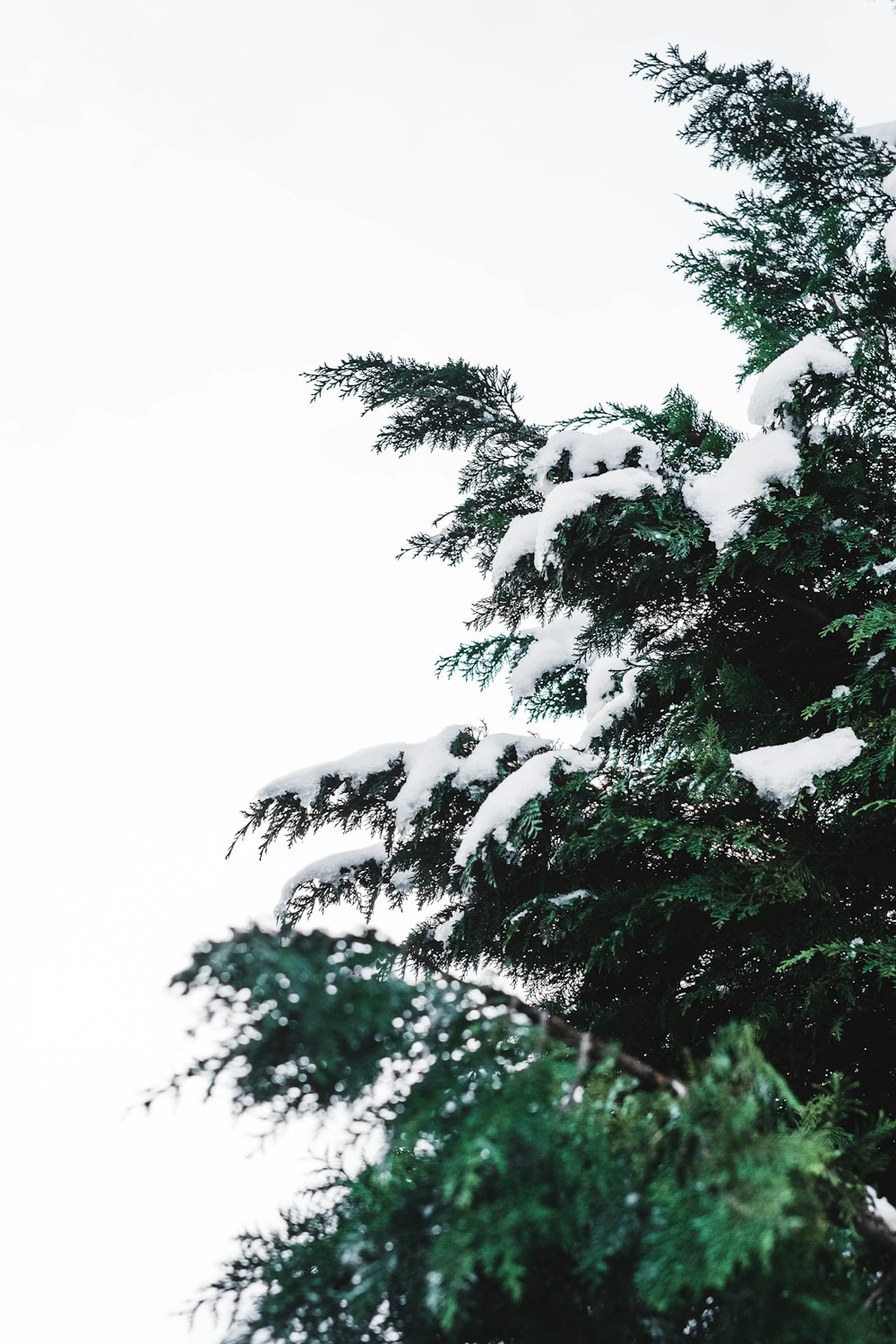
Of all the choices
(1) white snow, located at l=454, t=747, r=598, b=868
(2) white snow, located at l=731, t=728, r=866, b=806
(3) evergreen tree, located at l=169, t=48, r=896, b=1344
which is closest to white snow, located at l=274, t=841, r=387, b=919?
(3) evergreen tree, located at l=169, t=48, r=896, b=1344

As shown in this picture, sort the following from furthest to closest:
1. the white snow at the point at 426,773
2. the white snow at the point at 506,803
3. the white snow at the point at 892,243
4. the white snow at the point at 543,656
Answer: the white snow at the point at 543,656
the white snow at the point at 892,243
the white snow at the point at 426,773
the white snow at the point at 506,803

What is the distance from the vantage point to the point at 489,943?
13.6 ft

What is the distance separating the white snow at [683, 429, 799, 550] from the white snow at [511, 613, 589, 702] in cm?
142

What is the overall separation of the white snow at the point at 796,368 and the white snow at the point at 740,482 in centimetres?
15

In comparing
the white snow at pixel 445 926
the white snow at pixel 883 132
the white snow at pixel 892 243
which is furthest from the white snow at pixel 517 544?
the white snow at pixel 883 132

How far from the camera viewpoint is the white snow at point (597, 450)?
3992mm

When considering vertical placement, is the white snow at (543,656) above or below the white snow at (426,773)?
above

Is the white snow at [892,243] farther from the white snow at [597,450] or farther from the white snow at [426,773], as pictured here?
the white snow at [426,773]

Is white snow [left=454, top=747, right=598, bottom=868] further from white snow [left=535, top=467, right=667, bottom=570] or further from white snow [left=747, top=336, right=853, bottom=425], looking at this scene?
white snow [left=747, top=336, right=853, bottom=425]

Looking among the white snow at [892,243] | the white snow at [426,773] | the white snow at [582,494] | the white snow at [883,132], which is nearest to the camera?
the white snow at [582,494]

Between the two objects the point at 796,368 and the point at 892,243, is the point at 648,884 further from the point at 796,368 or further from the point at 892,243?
the point at 892,243

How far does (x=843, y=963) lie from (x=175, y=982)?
8.14ft

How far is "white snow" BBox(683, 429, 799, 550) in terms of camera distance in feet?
11.8

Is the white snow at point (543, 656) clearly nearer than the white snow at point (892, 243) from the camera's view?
No
